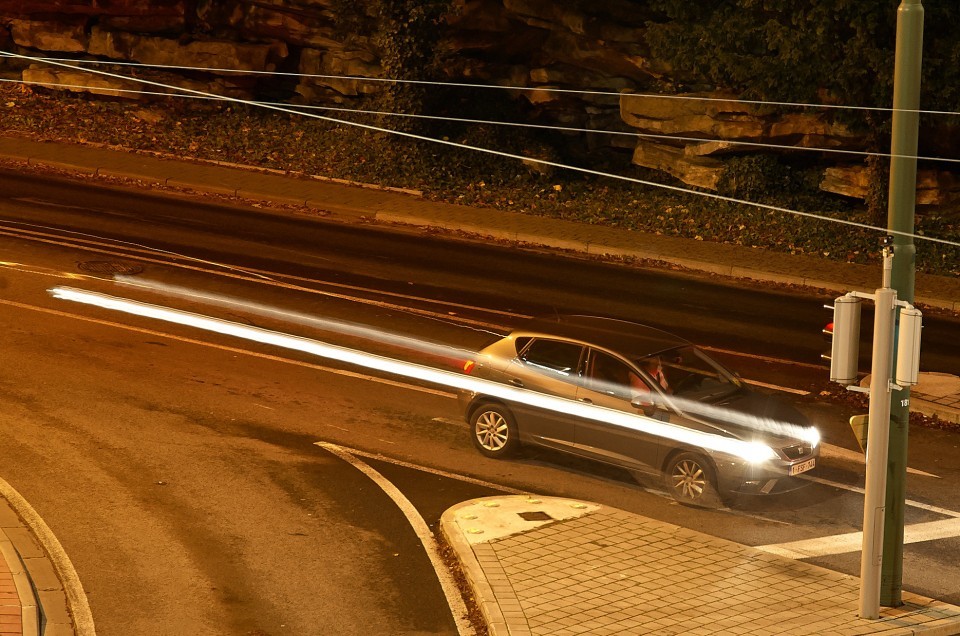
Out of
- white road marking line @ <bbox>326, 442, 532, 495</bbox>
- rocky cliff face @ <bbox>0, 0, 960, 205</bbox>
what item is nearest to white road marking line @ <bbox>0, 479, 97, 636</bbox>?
white road marking line @ <bbox>326, 442, 532, 495</bbox>

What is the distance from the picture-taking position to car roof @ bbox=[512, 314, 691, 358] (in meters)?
13.1

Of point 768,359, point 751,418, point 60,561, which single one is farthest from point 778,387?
point 60,561

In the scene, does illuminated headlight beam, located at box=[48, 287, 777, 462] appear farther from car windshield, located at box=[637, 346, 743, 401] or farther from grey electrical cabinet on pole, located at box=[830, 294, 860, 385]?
grey electrical cabinet on pole, located at box=[830, 294, 860, 385]

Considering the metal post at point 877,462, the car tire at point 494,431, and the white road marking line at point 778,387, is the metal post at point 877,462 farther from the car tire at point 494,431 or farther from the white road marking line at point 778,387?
the white road marking line at point 778,387

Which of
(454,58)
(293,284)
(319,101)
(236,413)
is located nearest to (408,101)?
(454,58)

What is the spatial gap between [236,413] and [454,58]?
1972 cm

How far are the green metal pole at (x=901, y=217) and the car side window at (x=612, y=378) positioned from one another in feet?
11.0

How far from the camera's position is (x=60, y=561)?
35.2ft

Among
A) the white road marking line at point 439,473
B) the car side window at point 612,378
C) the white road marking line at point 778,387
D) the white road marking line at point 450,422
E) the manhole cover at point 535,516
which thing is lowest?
the manhole cover at point 535,516

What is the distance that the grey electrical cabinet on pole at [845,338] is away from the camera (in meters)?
9.47

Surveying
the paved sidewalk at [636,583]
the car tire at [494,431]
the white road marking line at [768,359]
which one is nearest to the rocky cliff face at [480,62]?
the white road marking line at [768,359]

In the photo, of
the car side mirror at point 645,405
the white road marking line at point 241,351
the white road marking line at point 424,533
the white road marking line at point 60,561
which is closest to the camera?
the white road marking line at point 60,561

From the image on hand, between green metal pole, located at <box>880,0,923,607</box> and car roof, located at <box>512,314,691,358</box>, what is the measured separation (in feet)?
12.1

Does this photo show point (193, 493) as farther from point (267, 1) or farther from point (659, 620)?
point (267, 1)
